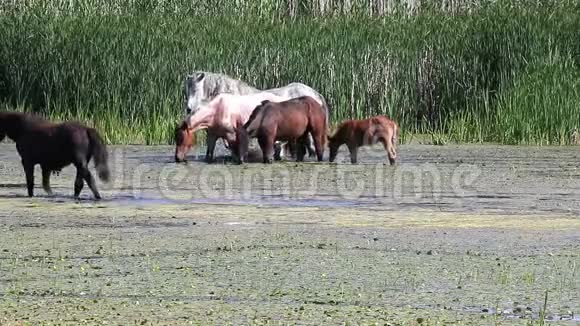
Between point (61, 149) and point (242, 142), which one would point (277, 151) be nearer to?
point (242, 142)

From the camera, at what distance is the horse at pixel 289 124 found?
48.0 feet

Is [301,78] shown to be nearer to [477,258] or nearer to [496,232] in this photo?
[496,232]

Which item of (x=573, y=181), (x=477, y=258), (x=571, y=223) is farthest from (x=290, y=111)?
(x=477, y=258)

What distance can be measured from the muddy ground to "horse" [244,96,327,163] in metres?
0.50

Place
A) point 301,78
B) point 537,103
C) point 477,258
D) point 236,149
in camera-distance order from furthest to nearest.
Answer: point 301,78 → point 537,103 → point 236,149 → point 477,258

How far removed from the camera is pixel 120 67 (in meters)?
18.8

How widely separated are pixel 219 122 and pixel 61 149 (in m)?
4.04

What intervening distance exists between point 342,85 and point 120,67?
2768 millimetres

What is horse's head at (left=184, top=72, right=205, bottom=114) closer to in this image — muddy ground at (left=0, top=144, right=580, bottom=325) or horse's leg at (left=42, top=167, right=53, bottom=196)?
muddy ground at (left=0, top=144, right=580, bottom=325)

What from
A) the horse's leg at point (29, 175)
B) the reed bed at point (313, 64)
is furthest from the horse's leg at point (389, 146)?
the horse's leg at point (29, 175)

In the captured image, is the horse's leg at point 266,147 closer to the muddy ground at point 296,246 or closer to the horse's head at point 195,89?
the muddy ground at point 296,246

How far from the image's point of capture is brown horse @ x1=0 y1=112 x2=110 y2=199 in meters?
11.0

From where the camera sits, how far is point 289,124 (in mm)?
14797

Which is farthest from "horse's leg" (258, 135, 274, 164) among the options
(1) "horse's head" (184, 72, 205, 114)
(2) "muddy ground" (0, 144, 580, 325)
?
(1) "horse's head" (184, 72, 205, 114)
